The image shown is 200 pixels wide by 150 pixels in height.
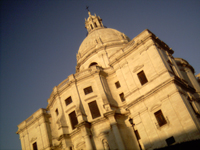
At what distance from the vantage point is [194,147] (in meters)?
13.7

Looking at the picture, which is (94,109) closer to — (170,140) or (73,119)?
(73,119)

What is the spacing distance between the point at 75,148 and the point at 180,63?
872 inches

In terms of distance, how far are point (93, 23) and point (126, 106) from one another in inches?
1193

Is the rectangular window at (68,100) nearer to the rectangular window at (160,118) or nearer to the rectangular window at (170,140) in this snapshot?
the rectangular window at (160,118)

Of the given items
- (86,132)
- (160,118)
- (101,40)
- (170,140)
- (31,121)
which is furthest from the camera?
(101,40)

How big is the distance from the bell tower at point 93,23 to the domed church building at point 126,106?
60.0 feet

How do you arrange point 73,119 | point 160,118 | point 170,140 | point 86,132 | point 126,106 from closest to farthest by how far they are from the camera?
1. point 170,140
2. point 160,118
3. point 86,132
4. point 126,106
5. point 73,119

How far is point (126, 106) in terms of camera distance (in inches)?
1107

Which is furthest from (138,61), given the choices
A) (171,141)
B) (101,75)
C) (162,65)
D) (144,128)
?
(171,141)

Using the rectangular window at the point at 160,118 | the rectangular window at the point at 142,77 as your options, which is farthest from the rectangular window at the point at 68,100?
the rectangular window at the point at 160,118

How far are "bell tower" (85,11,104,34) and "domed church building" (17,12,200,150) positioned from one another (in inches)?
719

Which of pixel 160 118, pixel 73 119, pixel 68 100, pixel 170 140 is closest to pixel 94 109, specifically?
pixel 73 119

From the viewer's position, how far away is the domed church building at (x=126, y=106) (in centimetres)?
2228

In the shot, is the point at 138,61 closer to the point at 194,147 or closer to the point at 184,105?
the point at 184,105
